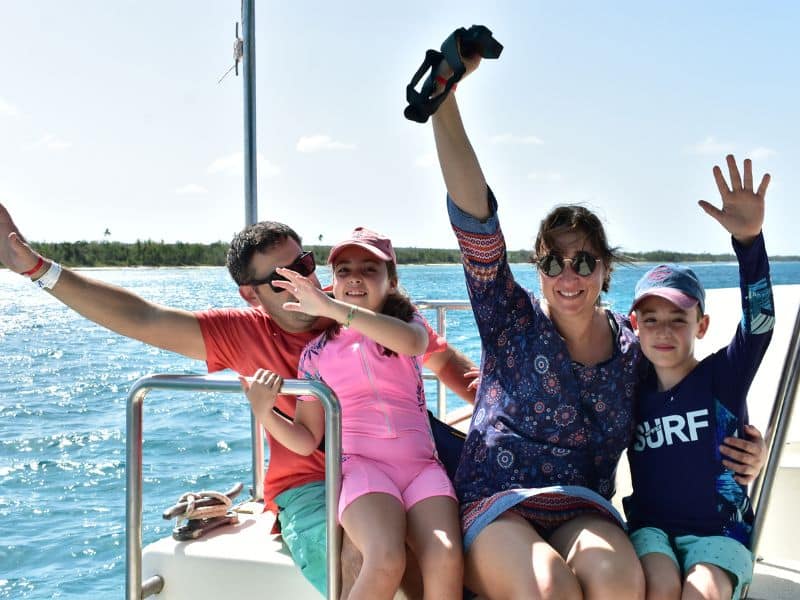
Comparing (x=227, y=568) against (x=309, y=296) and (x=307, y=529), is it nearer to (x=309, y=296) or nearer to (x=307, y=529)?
(x=307, y=529)

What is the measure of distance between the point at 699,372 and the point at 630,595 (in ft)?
2.22

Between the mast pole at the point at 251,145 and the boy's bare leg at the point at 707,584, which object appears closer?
the boy's bare leg at the point at 707,584

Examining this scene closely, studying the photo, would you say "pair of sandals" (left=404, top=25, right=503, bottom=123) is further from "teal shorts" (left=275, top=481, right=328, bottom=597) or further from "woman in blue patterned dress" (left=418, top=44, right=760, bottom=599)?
"teal shorts" (left=275, top=481, right=328, bottom=597)

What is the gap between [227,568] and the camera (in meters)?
2.53

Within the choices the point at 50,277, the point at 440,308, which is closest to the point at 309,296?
the point at 50,277

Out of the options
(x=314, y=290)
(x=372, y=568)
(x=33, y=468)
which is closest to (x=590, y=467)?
(x=372, y=568)

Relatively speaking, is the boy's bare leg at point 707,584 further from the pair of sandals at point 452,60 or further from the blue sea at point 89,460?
the pair of sandals at point 452,60

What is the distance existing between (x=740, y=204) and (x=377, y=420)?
3.63 feet

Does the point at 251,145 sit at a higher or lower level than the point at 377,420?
higher

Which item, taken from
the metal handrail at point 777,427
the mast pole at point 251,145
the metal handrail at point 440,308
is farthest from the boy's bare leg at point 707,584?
the metal handrail at point 440,308

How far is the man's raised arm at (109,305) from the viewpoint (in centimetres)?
243

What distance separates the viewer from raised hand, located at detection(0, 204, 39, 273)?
242 cm

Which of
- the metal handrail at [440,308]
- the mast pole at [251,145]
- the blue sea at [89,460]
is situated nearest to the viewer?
the mast pole at [251,145]

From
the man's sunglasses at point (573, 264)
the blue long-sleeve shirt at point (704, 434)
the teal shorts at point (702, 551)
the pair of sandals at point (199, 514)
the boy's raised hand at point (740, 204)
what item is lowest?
the pair of sandals at point (199, 514)
